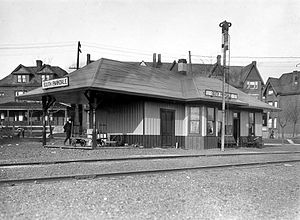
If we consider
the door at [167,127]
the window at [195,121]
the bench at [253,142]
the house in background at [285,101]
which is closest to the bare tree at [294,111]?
the house in background at [285,101]

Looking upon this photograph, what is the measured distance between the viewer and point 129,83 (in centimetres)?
2111

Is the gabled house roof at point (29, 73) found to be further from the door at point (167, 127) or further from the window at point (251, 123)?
the door at point (167, 127)

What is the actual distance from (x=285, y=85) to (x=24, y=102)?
46546mm

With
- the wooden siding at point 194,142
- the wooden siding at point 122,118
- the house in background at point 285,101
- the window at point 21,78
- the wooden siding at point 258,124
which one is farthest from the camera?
the window at point 21,78

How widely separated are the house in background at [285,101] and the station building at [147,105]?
3446cm

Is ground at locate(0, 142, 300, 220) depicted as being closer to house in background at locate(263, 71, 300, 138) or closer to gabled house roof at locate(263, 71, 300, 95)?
house in background at locate(263, 71, 300, 138)

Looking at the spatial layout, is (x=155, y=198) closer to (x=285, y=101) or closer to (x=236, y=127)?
(x=236, y=127)

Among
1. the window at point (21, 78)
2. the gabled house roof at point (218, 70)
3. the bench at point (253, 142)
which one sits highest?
the gabled house roof at point (218, 70)

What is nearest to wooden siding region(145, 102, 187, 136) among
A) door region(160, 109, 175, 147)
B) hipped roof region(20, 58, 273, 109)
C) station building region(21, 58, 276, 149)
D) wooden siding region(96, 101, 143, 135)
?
station building region(21, 58, 276, 149)

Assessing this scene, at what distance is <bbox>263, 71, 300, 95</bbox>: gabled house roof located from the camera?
6249 centimetres

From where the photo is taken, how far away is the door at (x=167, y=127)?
74.1ft

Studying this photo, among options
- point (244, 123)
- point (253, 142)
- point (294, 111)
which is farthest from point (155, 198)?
point (294, 111)

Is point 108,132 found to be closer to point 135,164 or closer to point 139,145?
point 139,145

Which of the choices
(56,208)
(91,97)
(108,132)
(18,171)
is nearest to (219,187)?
(56,208)
